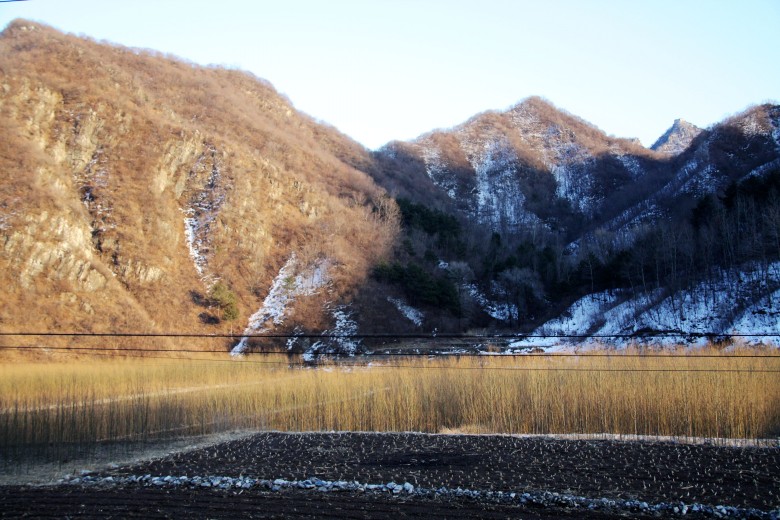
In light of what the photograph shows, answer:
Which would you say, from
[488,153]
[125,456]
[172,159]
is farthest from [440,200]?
[125,456]

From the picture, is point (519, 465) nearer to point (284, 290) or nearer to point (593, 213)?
point (284, 290)

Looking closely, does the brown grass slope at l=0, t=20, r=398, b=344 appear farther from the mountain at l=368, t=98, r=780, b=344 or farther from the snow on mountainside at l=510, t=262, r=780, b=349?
the snow on mountainside at l=510, t=262, r=780, b=349

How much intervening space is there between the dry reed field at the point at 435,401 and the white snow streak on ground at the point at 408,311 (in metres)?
24.0

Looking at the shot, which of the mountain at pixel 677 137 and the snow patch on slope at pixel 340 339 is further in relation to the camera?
the mountain at pixel 677 137

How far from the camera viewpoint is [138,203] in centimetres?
4144

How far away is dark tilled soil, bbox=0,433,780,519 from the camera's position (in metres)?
7.39

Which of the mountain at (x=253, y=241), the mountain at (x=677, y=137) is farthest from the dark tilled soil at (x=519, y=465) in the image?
the mountain at (x=677, y=137)

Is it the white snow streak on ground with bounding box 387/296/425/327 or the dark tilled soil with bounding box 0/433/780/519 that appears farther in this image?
the white snow streak on ground with bounding box 387/296/425/327

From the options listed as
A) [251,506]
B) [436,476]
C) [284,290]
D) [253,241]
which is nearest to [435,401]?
[436,476]

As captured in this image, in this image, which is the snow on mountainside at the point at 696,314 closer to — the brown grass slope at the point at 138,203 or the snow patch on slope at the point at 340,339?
the snow patch on slope at the point at 340,339

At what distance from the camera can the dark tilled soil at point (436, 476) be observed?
7.39 m

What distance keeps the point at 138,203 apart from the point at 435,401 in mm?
33366

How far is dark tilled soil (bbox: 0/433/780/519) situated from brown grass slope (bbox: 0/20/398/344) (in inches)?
947

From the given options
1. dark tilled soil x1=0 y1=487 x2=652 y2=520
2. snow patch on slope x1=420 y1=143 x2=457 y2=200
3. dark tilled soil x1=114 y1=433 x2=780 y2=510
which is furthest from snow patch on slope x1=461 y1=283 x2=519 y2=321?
snow patch on slope x1=420 y1=143 x2=457 y2=200
